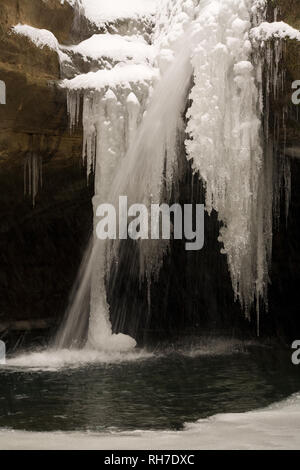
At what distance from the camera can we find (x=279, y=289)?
47.8 feet

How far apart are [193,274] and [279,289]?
1.87 m

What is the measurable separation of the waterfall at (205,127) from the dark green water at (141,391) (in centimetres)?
101

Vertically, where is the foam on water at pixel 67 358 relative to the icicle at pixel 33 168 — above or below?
below

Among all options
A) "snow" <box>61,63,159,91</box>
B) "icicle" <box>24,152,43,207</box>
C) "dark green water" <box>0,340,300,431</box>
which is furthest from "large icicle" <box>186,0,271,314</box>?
"icicle" <box>24,152,43,207</box>

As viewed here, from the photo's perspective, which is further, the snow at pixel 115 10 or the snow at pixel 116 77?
the snow at pixel 115 10

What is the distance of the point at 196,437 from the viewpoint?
4.60m

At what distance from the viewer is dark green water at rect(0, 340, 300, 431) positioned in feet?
18.1

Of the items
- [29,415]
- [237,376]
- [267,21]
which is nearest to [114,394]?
[29,415]

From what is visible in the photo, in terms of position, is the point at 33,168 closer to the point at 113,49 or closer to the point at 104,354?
the point at 113,49

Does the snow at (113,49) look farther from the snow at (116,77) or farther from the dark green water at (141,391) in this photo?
the dark green water at (141,391)

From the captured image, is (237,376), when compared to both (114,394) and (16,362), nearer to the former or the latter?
(114,394)

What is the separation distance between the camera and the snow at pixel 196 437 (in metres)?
4.33

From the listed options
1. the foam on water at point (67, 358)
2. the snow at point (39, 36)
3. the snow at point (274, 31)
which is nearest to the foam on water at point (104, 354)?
the foam on water at point (67, 358)
